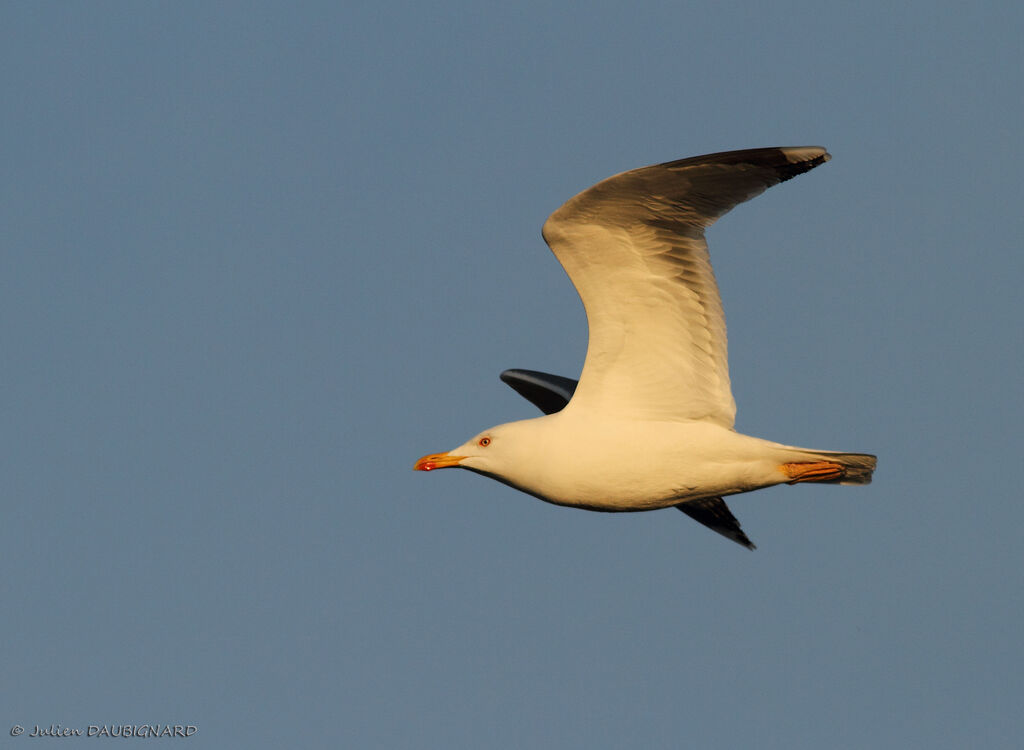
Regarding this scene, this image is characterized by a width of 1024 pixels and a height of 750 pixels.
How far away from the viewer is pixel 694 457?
521 inches

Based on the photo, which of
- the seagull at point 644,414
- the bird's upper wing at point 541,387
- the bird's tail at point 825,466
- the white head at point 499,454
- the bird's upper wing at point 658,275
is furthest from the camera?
the bird's upper wing at point 541,387

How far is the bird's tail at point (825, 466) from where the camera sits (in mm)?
13273

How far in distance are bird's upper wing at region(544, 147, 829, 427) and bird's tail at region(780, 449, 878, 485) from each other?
0.86 m

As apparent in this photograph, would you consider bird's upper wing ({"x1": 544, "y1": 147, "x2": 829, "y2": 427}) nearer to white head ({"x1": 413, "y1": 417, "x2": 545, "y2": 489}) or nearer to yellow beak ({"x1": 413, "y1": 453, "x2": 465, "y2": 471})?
white head ({"x1": 413, "y1": 417, "x2": 545, "y2": 489})

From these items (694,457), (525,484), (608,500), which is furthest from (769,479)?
(525,484)

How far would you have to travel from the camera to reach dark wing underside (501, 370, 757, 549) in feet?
52.9

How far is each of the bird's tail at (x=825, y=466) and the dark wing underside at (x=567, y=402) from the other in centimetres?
219

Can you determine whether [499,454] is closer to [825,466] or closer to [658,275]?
[658,275]

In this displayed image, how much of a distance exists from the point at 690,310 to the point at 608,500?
A: 7.14 ft

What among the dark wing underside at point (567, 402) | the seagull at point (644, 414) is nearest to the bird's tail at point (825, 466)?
the seagull at point (644, 414)

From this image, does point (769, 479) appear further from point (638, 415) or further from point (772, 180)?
point (772, 180)

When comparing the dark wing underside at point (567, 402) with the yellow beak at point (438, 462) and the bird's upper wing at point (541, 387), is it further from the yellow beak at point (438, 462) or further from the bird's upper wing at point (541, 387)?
the yellow beak at point (438, 462)

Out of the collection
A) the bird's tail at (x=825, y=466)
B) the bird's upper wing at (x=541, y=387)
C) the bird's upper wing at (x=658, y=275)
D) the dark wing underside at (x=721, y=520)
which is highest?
the bird's upper wing at (x=658, y=275)

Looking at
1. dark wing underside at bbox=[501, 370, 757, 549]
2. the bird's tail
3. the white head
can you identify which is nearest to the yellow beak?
the white head
